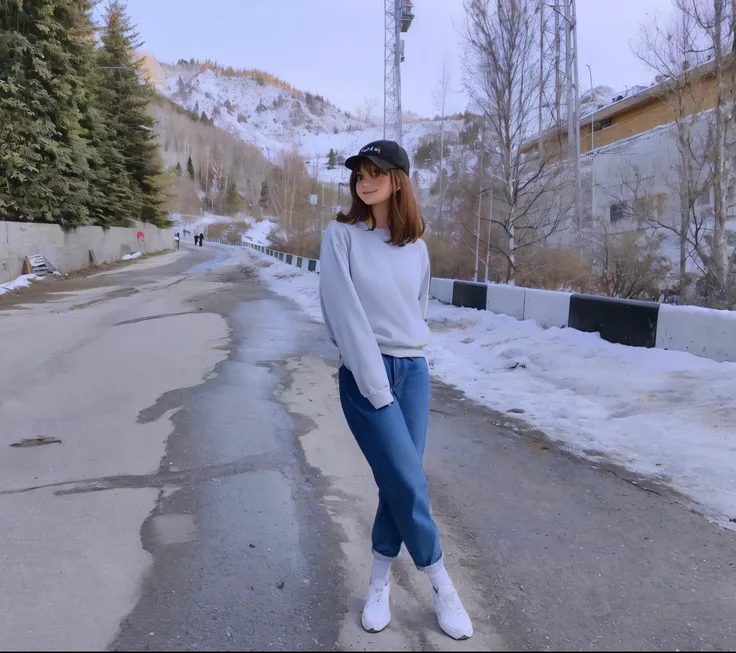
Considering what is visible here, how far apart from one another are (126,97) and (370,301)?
117ft

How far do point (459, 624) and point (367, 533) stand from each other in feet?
2.98

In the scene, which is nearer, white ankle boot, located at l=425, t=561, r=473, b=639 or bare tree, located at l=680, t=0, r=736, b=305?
white ankle boot, located at l=425, t=561, r=473, b=639

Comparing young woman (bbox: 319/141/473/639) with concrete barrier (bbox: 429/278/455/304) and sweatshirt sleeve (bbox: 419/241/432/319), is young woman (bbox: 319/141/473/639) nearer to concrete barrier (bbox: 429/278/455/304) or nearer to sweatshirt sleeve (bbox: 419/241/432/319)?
sweatshirt sleeve (bbox: 419/241/432/319)

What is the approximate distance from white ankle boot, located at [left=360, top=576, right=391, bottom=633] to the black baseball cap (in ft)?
5.62

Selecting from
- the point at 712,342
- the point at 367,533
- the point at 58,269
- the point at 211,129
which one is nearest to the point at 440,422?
the point at 367,533

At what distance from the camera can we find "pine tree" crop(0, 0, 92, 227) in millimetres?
17828

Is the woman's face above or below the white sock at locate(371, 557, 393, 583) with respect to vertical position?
above

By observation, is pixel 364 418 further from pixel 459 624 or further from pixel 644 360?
pixel 644 360

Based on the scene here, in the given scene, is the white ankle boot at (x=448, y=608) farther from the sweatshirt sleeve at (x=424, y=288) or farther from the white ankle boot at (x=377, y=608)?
the sweatshirt sleeve at (x=424, y=288)

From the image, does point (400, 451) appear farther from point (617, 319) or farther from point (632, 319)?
point (617, 319)

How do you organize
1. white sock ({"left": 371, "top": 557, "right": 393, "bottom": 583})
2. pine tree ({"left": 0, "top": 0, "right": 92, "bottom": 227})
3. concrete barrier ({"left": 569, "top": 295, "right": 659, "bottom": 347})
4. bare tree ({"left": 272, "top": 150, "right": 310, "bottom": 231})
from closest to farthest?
white sock ({"left": 371, "top": 557, "right": 393, "bottom": 583}) → concrete barrier ({"left": 569, "top": 295, "right": 659, "bottom": 347}) → pine tree ({"left": 0, "top": 0, "right": 92, "bottom": 227}) → bare tree ({"left": 272, "top": 150, "right": 310, "bottom": 231})

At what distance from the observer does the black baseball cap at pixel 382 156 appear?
7.13ft

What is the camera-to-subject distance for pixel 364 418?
2.09 metres

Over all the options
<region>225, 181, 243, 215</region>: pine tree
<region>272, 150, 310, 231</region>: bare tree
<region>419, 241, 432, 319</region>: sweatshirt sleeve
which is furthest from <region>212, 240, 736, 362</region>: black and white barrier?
<region>225, 181, 243, 215</region>: pine tree
